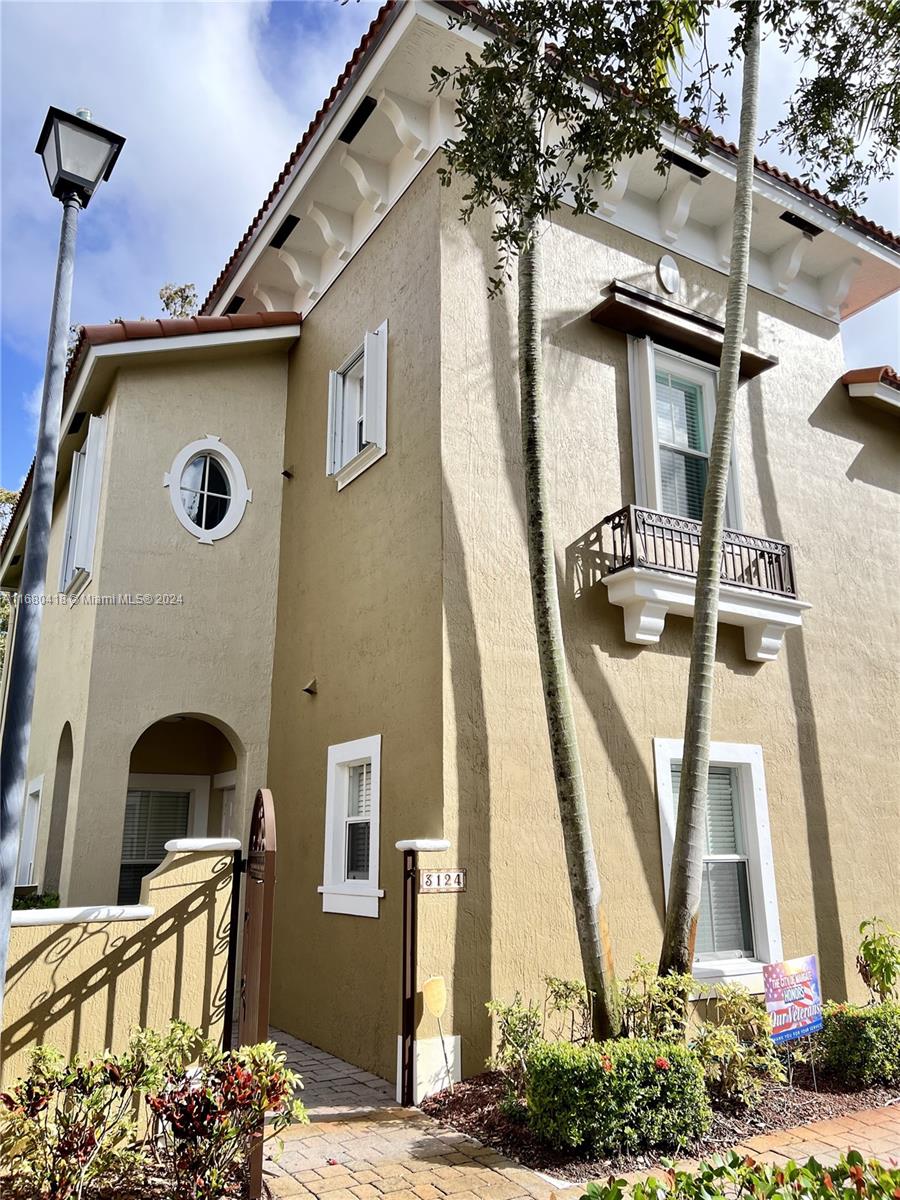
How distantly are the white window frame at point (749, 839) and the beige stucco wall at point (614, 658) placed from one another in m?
0.12

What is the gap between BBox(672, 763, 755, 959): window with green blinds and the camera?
28.7 ft

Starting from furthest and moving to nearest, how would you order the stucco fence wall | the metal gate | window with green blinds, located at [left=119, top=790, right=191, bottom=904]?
window with green blinds, located at [left=119, top=790, right=191, bottom=904], the stucco fence wall, the metal gate

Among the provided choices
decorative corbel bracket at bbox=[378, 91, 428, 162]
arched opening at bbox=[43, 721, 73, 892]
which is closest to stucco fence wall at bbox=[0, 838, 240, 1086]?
arched opening at bbox=[43, 721, 73, 892]

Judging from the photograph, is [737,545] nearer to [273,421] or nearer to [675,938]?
[675,938]

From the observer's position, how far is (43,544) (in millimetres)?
5375

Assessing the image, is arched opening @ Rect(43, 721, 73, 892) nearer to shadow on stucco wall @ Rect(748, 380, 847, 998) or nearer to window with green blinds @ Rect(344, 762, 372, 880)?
window with green blinds @ Rect(344, 762, 372, 880)

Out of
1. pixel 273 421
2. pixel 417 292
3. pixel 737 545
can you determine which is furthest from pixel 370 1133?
pixel 273 421

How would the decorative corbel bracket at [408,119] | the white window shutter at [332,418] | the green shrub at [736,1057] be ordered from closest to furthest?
the green shrub at [736,1057]
the decorative corbel bracket at [408,119]
the white window shutter at [332,418]

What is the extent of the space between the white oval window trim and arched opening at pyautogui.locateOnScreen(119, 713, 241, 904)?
2.43m

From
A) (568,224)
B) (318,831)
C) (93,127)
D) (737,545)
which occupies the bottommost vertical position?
(318,831)

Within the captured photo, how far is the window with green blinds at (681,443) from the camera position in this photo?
983 centimetres

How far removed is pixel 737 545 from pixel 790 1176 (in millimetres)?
6845

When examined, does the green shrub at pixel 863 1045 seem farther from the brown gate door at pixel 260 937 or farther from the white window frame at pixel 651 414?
the brown gate door at pixel 260 937

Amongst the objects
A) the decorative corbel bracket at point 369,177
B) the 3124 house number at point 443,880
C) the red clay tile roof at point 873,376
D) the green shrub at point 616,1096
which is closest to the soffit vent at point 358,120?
the decorative corbel bracket at point 369,177
